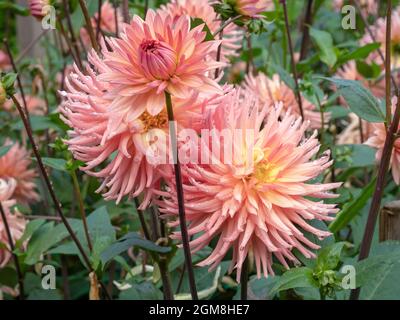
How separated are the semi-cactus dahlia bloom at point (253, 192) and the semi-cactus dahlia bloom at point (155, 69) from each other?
66 mm

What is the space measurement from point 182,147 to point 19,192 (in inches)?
43.3

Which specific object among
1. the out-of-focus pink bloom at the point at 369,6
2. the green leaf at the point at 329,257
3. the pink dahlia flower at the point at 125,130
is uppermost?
the out-of-focus pink bloom at the point at 369,6

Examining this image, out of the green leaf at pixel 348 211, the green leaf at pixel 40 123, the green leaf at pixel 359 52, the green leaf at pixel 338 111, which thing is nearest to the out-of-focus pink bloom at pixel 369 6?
the green leaf at pixel 338 111

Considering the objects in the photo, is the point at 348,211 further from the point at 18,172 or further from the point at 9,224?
the point at 18,172

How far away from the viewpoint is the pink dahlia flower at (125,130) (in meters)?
0.84

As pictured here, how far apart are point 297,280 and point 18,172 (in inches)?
43.4

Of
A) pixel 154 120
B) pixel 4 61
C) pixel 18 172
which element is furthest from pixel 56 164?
pixel 4 61

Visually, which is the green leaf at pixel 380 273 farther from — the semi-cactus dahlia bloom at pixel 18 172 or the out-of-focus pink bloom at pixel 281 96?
the semi-cactus dahlia bloom at pixel 18 172

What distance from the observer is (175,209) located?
0.88m

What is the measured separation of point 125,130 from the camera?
85 cm

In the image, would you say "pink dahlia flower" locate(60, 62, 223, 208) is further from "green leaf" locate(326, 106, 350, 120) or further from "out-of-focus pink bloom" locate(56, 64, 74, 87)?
"out-of-focus pink bloom" locate(56, 64, 74, 87)
